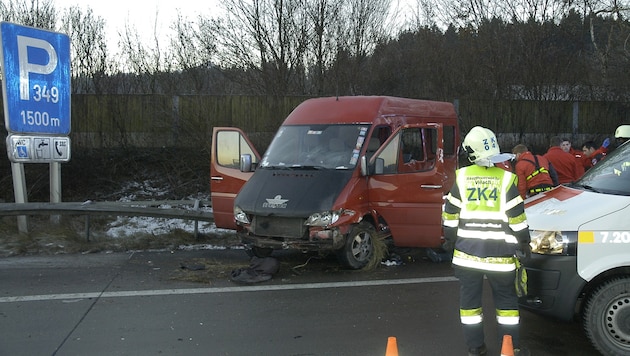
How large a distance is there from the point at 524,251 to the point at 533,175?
142 inches

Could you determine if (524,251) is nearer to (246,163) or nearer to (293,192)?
(293,192)

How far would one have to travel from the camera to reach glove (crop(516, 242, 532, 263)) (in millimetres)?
4047

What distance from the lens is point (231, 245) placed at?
880 centimetres

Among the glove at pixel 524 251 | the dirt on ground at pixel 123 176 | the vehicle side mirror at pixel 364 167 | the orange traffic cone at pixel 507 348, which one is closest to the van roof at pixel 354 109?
the vehicle side mirror at pixel 364 167

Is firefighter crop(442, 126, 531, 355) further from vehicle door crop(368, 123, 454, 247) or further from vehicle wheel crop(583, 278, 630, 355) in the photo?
vehicle door crop(368, 123, 454, 247)

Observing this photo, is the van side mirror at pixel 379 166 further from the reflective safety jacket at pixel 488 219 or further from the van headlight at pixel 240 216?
the reflective safety jacket at pixel 488 219

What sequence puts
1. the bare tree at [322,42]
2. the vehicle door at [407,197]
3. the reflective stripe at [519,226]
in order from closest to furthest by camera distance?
the reflective stripe at [519,226] < the vehicle door at [407,197] < the bare tree at [322,42]

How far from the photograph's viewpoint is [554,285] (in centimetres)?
417

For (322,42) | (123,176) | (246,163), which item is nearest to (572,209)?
(246,163)

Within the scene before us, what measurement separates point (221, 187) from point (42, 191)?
808 centimetres

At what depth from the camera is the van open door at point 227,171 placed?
7930mm

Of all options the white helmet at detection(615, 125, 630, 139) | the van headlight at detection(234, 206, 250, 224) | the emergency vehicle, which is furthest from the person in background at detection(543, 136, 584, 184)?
the van headlight at detection(234, 206, 250, 224)

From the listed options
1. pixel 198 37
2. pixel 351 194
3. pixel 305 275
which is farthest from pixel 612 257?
pixel 198 37

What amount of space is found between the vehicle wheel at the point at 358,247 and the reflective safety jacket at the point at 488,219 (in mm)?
2743
